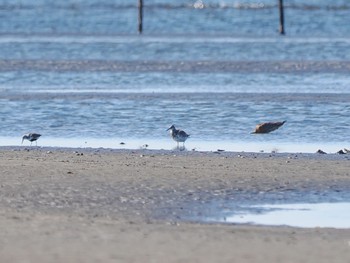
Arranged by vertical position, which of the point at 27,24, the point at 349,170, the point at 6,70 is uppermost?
the point at 349,170

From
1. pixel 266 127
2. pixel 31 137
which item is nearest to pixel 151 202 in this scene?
pixel 31 137

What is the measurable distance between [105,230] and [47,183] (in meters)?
2.36

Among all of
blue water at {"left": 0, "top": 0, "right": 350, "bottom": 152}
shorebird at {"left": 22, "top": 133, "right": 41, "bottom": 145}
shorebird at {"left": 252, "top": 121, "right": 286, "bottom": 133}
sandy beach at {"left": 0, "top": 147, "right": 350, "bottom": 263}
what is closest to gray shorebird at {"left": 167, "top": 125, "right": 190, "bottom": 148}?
blue water at {"left": 0, "top": 0, "right": 350, "bottom": 152}

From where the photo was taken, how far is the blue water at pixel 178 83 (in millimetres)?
15984

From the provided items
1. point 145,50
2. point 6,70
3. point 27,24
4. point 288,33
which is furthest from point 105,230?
point 27,24

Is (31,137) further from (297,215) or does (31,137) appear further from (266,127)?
(297,215)

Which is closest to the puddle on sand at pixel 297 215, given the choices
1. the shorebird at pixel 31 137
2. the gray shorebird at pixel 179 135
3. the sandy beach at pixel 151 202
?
the sandy beach at pixel 151 202

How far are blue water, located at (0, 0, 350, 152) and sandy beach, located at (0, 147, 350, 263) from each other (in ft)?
4.97

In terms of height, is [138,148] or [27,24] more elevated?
[138,148]

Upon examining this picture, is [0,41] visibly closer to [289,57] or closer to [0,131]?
[289,57]

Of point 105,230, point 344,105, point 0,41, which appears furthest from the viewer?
point 0,41

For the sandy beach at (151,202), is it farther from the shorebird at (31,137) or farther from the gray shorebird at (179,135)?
the gray shorebird at (179,135)

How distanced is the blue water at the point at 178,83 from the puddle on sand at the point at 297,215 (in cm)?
390

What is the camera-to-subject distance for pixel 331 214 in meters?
10.3
